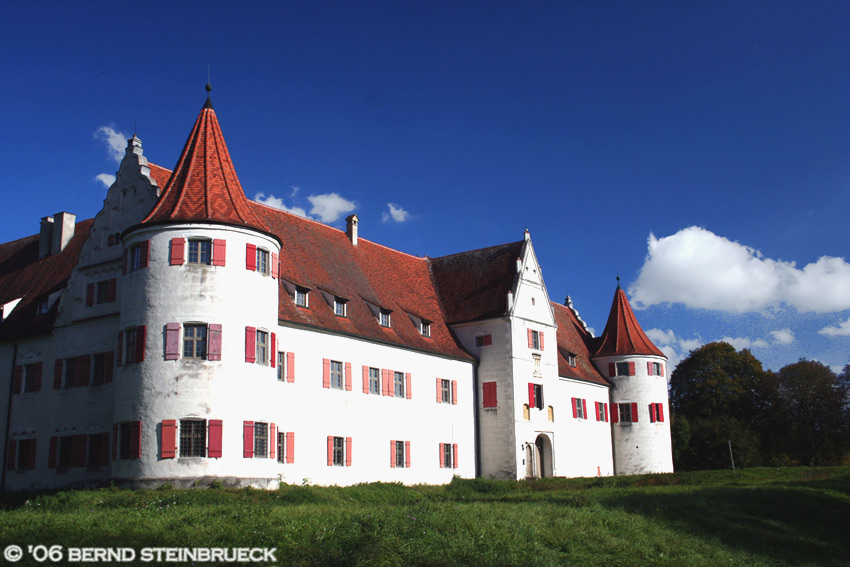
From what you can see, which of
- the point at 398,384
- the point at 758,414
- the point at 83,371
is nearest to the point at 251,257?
the point at 83,371

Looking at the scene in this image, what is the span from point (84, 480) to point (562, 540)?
2163cm

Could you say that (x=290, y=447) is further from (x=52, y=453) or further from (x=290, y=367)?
(x=52, y=453)

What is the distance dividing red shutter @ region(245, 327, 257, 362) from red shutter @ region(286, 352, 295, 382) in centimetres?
336

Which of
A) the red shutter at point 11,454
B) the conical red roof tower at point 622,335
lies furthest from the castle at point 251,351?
the conical red roof tower at point 622,335

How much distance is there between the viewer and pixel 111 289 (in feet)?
108

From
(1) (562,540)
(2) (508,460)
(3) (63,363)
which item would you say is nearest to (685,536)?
(1) (562,540)

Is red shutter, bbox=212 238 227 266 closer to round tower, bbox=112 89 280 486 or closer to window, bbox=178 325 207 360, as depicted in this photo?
round tower, bbox=112 89 280 486

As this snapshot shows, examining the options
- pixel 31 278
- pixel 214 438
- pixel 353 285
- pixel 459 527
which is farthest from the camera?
pixel 353 285

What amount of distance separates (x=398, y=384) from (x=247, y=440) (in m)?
11.8

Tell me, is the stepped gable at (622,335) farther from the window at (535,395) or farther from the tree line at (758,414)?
the window at (535,395)

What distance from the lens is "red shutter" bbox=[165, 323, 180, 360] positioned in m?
28.2

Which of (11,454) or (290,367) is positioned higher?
(290,367)

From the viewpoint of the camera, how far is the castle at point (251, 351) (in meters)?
28.4

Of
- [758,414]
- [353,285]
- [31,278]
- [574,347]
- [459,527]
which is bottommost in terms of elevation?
[459,527]
